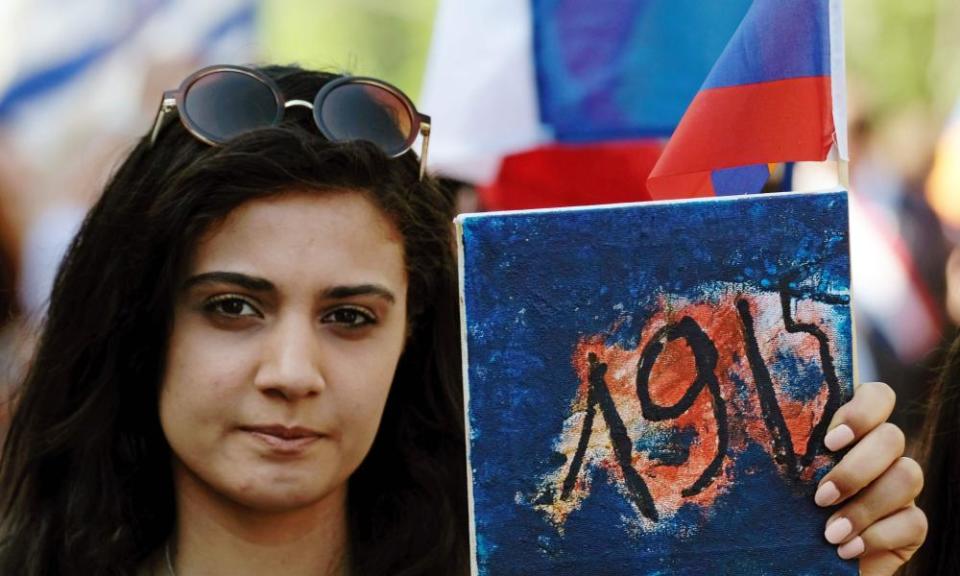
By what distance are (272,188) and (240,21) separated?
4055 mm

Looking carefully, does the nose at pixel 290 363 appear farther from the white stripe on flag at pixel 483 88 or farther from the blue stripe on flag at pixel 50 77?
the blue stripe on flag at pixel 50 77

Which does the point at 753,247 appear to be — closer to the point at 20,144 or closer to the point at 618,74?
the point at 618,74

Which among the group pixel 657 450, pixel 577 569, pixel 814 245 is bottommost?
pixel 577 569

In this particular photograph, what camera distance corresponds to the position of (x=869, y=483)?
234 cm

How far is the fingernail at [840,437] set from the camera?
2285 mm

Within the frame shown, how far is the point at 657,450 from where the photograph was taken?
2.31 m

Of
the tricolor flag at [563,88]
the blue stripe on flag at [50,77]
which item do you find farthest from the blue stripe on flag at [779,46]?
the blue stripe on flag at [50,77]

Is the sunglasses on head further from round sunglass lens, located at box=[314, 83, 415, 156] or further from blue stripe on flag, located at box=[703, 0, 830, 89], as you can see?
blue stripe on flag, located at box=[703, 0, 830, 89]

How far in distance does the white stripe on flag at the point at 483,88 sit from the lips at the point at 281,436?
1.97 meters

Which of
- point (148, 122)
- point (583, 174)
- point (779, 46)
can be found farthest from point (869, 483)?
point (148, 122)

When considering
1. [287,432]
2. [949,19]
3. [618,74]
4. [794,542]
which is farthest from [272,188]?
[949,19]

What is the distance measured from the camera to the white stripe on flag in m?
4.48

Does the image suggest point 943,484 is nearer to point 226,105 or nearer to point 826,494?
point 826,494

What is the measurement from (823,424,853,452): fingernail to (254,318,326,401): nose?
87 cm
